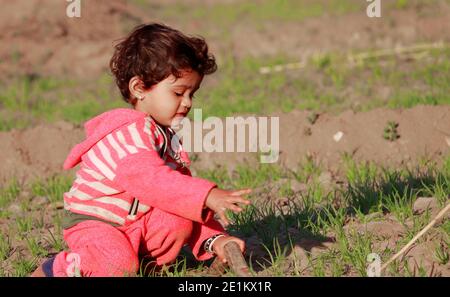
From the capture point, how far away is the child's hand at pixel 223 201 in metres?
3.08

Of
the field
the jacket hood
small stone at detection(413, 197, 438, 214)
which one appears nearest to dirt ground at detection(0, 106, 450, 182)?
the field

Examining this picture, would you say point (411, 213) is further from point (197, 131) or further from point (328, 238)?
point (197, 131)

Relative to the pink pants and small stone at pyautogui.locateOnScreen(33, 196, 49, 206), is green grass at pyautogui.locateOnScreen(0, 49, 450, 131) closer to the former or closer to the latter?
small stone at pyautogui.locateOnScreen(33, 196, 49, 206)

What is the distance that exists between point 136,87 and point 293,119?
2.85 meters

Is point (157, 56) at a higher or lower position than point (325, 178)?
higher

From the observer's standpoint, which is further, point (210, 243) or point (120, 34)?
point (120, 34)

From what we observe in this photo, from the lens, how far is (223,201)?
313 centimetres

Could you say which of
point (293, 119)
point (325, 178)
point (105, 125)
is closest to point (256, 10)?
point (293, 119)

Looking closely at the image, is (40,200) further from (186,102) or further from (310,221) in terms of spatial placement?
(186,102)

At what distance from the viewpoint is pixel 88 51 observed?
10078mm

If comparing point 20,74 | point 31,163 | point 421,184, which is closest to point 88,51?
point 20,74

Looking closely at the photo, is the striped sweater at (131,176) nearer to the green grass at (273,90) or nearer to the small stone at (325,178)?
the small stone at (325,178)

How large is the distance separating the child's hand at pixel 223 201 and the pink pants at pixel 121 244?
36cm
